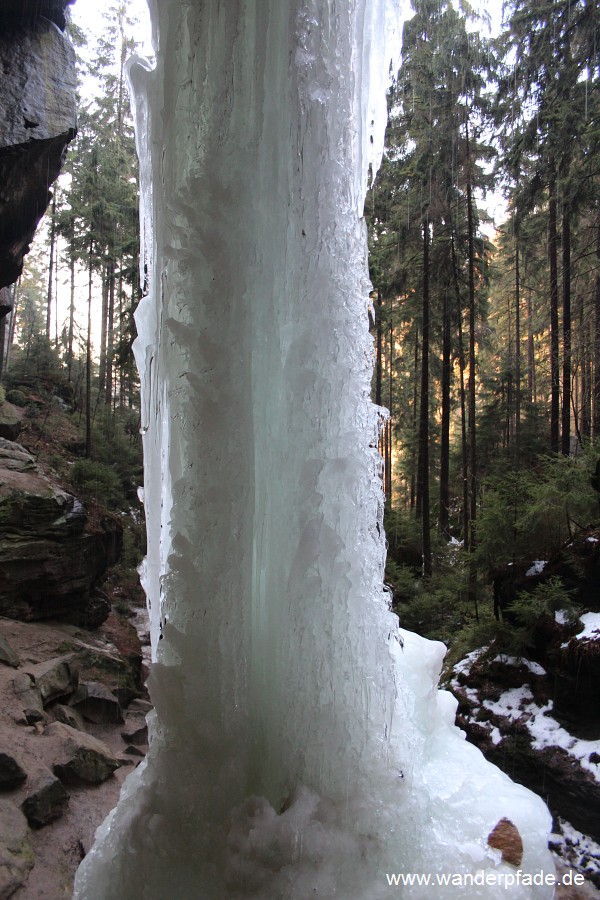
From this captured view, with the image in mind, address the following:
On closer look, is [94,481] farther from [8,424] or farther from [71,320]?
[71,320]

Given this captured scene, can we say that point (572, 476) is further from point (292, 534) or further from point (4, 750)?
point (4, 750)

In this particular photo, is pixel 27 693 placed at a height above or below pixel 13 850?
above

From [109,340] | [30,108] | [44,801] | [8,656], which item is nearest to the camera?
[44,801]

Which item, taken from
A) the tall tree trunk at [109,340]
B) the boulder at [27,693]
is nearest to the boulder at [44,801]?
the boulder at [27,693]

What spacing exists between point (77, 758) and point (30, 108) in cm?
860

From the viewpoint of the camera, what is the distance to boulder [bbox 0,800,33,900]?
11.1ft

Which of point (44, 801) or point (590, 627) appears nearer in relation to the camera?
point (44, 801)

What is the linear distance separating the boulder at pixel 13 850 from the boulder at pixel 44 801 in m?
0.08

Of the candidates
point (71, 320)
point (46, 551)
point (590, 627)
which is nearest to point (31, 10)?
point (46, 551)

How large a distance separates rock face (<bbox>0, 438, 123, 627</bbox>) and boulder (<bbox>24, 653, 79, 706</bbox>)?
1.28 meters

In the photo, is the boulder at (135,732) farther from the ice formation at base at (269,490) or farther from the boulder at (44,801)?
the ice formation at base at (269,490)

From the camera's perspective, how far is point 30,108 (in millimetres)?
7402

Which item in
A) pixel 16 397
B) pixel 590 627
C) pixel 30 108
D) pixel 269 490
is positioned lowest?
pixel 590 627

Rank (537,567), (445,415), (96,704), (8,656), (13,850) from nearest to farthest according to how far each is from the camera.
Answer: (13,850), (8,656), (96,704), (537,567), (445,415)
